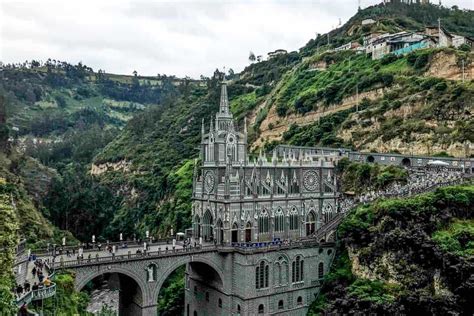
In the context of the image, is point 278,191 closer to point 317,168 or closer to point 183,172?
point 317,168

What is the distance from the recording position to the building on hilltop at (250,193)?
5116cm

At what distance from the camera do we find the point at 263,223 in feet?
175

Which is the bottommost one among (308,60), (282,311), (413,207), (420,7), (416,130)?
(282,311)

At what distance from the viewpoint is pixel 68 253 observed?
43.0 meters

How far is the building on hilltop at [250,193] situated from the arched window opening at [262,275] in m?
3.41

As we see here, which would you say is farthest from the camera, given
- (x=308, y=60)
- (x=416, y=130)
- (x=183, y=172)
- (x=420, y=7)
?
(x=420, y=7)

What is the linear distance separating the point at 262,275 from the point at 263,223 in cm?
604

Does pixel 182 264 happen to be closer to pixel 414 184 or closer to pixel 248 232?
pixel 248 232

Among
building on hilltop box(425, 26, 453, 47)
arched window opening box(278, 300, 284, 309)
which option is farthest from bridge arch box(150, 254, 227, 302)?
building on hilltop box(425, 26, 453, 47)

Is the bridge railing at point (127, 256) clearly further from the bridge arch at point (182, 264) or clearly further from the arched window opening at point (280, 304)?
the arched window opening at point (280, 304)

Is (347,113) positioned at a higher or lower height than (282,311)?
higher

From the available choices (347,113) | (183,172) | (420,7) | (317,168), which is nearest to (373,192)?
(317,168)

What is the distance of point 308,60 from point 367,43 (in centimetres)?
1857

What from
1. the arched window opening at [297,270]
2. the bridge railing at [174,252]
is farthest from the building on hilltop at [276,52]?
the bridge railing at [174,252]
